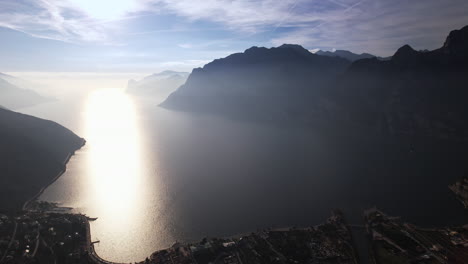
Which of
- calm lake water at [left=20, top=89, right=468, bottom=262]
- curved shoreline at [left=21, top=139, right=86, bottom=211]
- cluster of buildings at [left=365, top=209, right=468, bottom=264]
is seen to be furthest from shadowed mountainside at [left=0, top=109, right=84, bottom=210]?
cluster of buildings at [left=365, top=209, right=468, bottom=264]

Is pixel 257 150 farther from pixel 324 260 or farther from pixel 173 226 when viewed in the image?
pixel 324 260

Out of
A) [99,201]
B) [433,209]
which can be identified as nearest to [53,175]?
[99,201]

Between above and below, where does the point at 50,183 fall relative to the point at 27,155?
below

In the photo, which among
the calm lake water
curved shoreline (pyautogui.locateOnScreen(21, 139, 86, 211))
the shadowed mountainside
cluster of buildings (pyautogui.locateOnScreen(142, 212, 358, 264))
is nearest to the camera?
cluster of buildings (pyautogui.locateOnScreen(142, 212, 358, 264))

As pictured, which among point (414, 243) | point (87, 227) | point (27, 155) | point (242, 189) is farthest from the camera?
point (27, 155)

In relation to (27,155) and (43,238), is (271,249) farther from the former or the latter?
(27,155)

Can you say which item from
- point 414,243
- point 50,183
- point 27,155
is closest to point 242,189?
point 414,243

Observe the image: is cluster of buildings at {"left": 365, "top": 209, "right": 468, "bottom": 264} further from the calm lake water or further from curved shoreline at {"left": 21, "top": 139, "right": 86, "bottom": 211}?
curved shoreline at {"left": 21, "top": 139, "right": 86, "bottom": 211}
